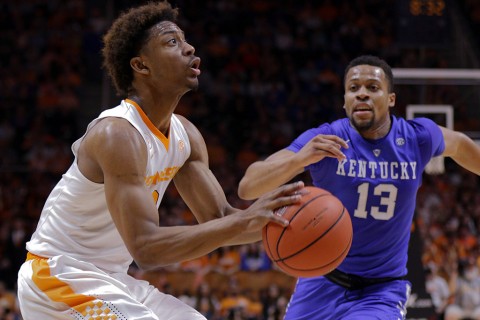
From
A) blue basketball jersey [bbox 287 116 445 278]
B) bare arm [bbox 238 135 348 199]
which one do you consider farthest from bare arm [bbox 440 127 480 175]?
bare arm [bbox 238 135 348 199]

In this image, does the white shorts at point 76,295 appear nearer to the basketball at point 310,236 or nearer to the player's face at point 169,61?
the basketball at point 310,236

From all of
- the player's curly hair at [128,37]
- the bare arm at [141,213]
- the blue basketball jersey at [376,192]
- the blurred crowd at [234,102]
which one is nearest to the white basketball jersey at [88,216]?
the bare arm at [141,213]

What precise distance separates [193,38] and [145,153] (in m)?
11.4

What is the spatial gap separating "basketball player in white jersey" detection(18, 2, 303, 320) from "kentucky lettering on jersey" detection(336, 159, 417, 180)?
1018 mm

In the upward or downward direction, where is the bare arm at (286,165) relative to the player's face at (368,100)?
downward

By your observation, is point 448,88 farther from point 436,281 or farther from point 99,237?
point 99,237

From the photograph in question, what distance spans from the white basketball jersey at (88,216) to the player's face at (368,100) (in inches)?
63.2

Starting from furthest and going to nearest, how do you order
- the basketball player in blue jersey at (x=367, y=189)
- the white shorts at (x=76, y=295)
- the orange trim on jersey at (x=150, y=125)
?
the basketball player in blue jersey at (x=367, y=189) → the orange trim on jersey at (x=150, y=125) → the white shorts at (x=76, y=295)

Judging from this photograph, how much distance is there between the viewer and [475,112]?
28.6 feet

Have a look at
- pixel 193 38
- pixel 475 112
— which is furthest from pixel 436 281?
pixel 193 38

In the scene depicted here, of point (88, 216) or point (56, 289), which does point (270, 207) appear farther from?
point (56, 289)

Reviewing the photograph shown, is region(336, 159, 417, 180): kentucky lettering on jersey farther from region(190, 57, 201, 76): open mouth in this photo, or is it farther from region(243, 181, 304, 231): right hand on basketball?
region(243, 181, 304, 231): right hand on basketball

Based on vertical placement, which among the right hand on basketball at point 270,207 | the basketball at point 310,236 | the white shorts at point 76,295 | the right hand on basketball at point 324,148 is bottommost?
the white shorts at point 76,295

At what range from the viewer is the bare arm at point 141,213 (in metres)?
2.72
